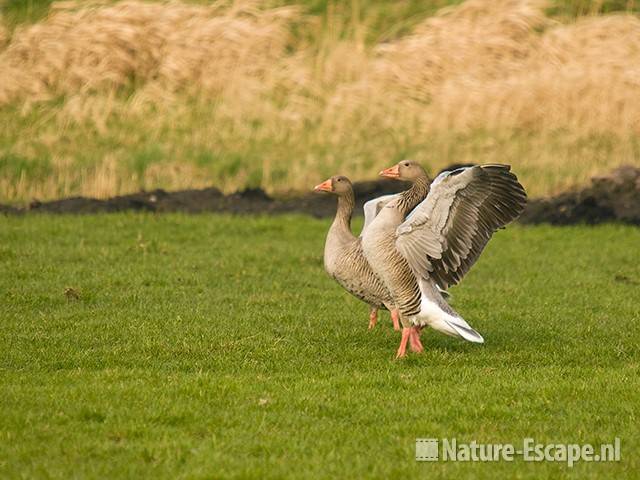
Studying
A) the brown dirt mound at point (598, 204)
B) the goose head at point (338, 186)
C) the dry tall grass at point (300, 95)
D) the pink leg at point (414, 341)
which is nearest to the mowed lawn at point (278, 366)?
the pink leg at point (414, 341)

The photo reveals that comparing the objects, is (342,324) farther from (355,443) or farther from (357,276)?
(355,443)

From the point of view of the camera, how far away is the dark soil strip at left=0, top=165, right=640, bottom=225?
19.3 metres

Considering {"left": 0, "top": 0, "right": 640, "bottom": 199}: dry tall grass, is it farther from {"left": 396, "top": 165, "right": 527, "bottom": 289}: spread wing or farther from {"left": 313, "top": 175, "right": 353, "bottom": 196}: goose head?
{"left": 396, "top": 165, "right": 527, "bottom": 289}: spread wing

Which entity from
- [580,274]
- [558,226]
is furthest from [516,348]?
[558,226]

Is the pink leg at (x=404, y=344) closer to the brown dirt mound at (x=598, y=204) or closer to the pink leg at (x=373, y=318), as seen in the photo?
the pink leg at (x=373, y=318)

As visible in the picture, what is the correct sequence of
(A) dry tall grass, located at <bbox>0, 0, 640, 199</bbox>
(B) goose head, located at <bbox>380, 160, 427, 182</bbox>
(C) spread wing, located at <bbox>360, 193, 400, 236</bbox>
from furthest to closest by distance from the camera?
1. (A) dry tall grass, located at <bbox>0, 0, 640, 199</bbox>
2. (C) spread wing, located at <bbox>360, 193, 400, 236</bbox>
3. (B) goose head, located at <bbox>380, 160, 427, 182</bbox>

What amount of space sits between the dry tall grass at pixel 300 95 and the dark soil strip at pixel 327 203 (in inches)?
47.3

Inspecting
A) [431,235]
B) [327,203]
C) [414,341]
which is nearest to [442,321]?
[414,341]

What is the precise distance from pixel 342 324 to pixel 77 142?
550 inches

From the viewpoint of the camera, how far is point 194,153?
76.8ft

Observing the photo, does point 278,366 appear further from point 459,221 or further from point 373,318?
point 459,221

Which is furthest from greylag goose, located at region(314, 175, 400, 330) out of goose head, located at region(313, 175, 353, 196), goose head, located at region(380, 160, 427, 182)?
goose head, located at region(380, 160, 427, 182)

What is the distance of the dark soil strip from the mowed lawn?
224cm

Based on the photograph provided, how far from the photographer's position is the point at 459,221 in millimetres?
10633
